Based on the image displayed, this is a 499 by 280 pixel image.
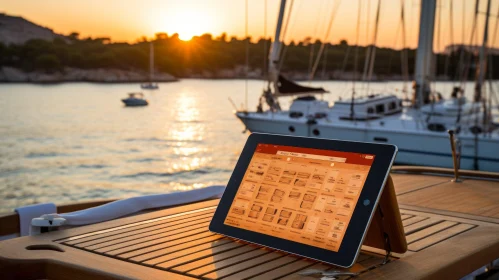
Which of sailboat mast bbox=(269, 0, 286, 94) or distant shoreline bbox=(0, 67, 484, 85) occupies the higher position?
sailboat mast bbox=(269, 0, 286, 94)

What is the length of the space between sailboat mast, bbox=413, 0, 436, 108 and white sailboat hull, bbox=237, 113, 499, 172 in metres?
0.96

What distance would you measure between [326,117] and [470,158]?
4.46m

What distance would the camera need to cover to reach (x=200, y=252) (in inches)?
101

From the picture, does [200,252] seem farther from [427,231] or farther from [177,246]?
[427,231]

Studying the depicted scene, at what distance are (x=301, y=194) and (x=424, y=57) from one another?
59.3ft

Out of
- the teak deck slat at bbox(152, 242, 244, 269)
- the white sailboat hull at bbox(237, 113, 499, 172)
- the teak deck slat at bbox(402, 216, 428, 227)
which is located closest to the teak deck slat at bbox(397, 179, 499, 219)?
the teak deck slat at bbox(402, 216, 428, 227)

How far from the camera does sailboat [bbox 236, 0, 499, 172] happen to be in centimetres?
1738

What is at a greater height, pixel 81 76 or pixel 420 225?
pixel 420 225

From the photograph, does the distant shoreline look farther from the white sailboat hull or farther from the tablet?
the tablet

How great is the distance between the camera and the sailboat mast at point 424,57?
19.8m

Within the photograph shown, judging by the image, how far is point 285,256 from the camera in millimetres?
2514

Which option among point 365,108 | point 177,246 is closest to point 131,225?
point 177,246

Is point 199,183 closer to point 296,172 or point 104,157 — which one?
point 104,157

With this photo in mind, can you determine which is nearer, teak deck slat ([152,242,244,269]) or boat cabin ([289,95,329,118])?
teak deck slat ([152,242,244,269])
